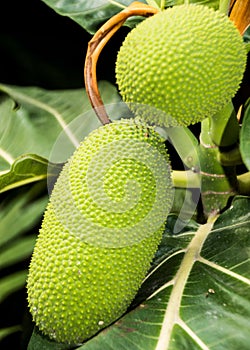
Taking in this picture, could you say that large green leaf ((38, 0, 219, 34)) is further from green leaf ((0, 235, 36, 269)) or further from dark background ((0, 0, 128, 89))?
green leaf ((0, 235, 36, 269))

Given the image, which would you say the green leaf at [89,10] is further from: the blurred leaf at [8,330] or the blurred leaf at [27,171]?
the blurred leaf at [8,330]

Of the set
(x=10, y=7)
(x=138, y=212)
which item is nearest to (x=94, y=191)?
(x=138, y=212)

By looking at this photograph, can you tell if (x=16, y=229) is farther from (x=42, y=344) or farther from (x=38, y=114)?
(x=42, y=344)

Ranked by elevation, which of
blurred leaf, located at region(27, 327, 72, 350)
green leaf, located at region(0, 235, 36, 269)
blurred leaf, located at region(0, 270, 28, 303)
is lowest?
blurred leaf, located at region(0, 270, 28, 303)

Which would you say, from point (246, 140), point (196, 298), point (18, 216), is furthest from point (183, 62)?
point (18, 216)

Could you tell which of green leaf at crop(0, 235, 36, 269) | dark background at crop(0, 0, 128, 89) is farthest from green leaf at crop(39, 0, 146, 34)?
green leaf at crop(0, 235, 36, 269)
